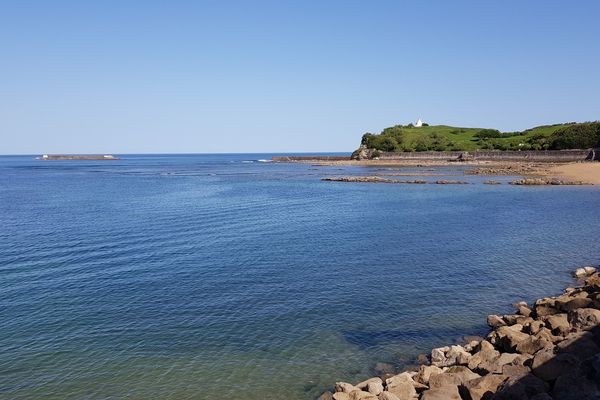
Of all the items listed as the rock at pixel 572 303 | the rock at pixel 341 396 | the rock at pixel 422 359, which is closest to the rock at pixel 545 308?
the rock at pixel 572 303

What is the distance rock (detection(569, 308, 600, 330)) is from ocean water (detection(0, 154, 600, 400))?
3344 mm

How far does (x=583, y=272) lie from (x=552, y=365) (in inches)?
568

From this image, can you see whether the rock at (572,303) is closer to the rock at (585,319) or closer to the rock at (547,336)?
the rock at (585,319)

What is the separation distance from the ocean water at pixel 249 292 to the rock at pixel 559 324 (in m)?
2.63

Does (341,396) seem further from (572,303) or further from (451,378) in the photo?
(572,303)

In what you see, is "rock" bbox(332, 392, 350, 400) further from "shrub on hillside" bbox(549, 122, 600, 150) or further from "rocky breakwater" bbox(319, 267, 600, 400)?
"shrub on hillside" bbox(549, 122, 600, 150)

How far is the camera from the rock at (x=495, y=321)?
1714 centimetres

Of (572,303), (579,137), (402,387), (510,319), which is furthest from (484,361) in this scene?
(579,137)

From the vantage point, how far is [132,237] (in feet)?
114

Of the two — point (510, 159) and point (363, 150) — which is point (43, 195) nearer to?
point (510, 159)

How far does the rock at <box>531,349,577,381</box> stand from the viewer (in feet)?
37.7

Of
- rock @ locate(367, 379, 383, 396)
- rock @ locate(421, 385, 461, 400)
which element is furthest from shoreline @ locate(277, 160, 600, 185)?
rock @ locate(367, 379, 383, 396)

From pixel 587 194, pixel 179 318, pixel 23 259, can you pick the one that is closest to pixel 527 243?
pixel 179 318

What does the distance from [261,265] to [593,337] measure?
55.6 ft
